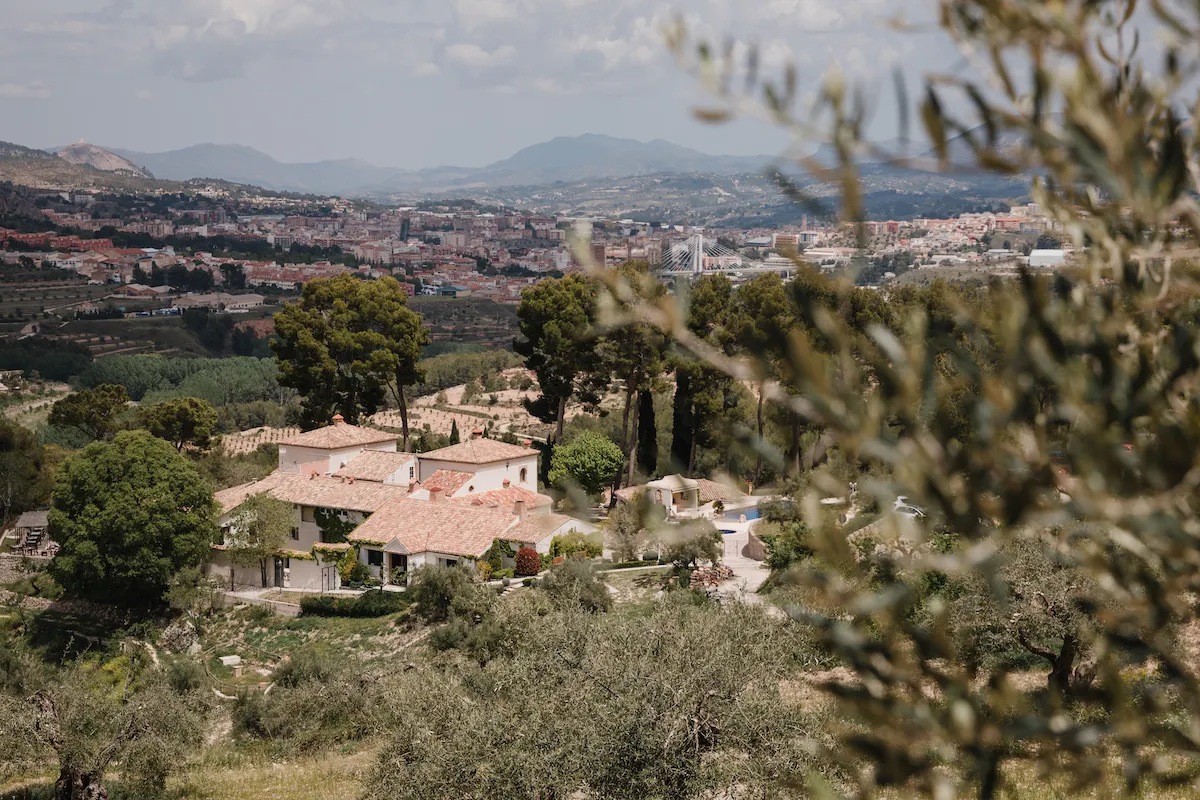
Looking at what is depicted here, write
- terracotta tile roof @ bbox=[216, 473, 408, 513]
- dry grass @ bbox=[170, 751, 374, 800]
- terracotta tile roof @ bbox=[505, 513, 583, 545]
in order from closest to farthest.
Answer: dry grass @ bbox=[170, 751, 374, 800]
terracotta tile roof @ bbox=[505, 513, 583, 545]
terracotta tile roof @ bbox=[216, 473, 408, 513]

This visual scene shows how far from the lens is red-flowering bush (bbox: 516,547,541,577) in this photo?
20.6 metres

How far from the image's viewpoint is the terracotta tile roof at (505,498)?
915 inches

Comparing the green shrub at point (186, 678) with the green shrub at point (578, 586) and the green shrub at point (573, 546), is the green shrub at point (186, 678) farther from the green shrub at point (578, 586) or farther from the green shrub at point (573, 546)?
the green shrub at point (573, 546)

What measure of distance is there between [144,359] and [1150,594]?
70085 millimetres

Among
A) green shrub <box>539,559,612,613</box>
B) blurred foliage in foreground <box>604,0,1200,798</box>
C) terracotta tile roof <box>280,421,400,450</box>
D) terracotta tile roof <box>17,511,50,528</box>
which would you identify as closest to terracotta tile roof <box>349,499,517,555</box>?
green shrub <box>539,559,612,613</box>

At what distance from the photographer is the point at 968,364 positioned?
6.12ft

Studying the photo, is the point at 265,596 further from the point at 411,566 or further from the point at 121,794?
the point at 121,794

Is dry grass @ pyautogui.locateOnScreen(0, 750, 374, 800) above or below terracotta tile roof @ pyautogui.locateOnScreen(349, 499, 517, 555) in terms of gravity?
below

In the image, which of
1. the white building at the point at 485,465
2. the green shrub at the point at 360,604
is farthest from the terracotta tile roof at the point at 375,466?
the green shrub at the point at 360,604

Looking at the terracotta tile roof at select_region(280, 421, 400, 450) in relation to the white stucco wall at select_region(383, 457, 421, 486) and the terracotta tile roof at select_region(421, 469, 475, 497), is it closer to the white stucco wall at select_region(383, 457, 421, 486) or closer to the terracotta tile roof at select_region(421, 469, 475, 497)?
the white stucco wall at select_region(383, 457, 421, 486)

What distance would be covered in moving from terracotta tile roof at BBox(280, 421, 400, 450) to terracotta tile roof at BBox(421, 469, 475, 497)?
2.96 meters

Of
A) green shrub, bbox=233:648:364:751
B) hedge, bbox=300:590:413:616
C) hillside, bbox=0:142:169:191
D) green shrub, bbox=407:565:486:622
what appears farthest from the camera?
hillside, bbox=0:142:169:191

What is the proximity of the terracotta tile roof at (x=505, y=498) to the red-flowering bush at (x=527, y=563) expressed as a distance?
1.90 m

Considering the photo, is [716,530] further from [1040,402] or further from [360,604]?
[1040,402]
